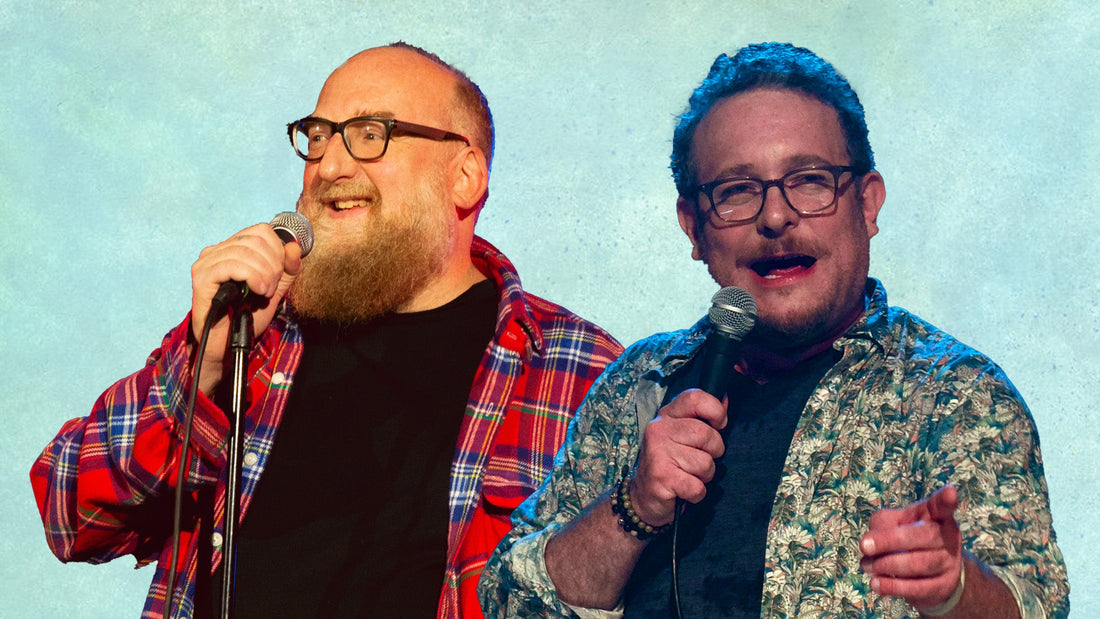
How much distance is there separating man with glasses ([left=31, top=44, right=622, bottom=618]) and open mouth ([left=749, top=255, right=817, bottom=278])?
70 centimetres

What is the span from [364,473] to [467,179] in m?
0.94

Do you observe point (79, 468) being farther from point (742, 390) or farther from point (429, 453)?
point (742, 390)

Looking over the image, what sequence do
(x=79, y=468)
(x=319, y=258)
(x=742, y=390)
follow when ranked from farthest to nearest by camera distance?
(x=319, y=258) → (x=79, y=468) → (x=742, y=390)

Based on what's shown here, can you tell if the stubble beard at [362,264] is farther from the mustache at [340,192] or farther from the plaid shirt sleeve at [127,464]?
the plaid shirt sleeve at [127,464]

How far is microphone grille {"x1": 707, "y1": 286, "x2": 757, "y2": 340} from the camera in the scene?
2100 millimetres

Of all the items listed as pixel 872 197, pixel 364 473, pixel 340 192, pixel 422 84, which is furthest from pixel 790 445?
pixel 422 84

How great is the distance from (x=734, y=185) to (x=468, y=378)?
0.93m

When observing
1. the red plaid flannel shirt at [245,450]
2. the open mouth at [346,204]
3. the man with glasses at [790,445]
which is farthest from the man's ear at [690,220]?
the open mouth at [346,204]

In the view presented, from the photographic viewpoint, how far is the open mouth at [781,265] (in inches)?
94.5

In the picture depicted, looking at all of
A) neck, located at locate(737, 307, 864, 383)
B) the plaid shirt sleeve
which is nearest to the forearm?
neck, located at locate(737, 307, 864, 383)

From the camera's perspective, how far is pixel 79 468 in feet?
9.52

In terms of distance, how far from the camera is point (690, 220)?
2.63 m

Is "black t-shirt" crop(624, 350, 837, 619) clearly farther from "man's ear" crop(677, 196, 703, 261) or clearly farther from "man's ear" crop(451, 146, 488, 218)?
"man's ear" crop(451, 146, 488, 218)

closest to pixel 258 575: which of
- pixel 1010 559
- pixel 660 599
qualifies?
pixel 660 599
